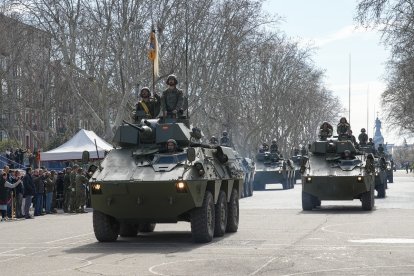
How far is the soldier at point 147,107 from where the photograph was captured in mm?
22062

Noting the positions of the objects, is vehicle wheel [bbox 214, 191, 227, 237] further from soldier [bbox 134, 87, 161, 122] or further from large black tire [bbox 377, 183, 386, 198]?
large black tire [bbox 377, 183, 386, 198]

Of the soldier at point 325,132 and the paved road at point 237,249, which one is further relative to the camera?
the soldier at point 325,132

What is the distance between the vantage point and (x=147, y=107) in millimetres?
22266

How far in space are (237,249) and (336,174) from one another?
43.2 ft

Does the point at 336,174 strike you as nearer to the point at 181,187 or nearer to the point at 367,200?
the point at 367,200

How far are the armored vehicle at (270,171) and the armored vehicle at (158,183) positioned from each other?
3336 cm

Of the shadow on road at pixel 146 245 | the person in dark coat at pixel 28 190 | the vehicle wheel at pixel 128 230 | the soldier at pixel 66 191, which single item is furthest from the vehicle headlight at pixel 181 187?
the soldier at pixel 66 191

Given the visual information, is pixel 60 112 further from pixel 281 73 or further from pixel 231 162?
pixel 231 162

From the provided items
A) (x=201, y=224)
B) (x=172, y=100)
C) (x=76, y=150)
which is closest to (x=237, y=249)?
(x=201, y=224)

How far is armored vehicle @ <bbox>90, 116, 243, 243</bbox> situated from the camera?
19.3 m

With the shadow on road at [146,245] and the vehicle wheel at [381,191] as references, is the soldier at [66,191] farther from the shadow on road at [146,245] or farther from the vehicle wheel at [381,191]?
the shadow on road at [146,245]

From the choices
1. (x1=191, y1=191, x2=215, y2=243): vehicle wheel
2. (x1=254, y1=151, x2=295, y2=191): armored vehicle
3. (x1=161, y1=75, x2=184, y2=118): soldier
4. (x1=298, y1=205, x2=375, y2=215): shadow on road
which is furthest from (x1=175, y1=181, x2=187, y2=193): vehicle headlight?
(x1=254, y1=151, x2=295, y2=191): armored vehicle

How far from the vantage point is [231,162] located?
2300cm

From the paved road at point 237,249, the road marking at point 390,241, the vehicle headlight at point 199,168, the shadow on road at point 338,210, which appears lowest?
the paved road at point 237,249
